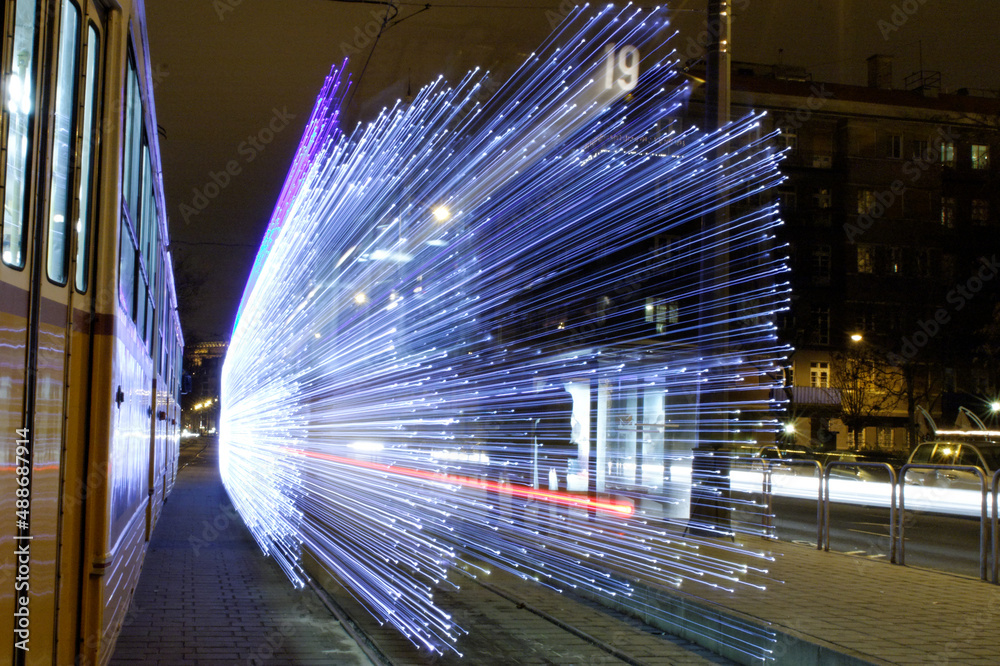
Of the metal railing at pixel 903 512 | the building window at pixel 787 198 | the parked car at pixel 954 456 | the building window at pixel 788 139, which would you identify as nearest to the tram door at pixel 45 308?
the metal railing at pixel 903 512

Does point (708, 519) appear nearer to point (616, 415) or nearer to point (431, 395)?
point (616, 415)

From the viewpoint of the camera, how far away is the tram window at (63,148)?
3.63 m

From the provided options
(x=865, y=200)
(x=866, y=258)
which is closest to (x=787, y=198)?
(x=865, y=200)

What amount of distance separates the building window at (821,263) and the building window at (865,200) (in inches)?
102

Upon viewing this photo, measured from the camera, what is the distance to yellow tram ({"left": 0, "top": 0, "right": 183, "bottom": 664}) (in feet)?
10.5

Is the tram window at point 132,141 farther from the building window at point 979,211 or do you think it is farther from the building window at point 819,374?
the building window at point 979,211

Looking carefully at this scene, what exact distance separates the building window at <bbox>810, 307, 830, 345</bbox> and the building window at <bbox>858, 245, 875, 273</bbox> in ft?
9.03

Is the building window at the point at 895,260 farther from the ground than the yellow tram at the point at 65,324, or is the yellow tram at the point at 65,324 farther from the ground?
the building window at the point at 895,260

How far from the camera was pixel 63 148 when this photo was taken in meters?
3.75

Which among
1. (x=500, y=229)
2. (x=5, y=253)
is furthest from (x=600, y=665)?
(x=500, y=229)

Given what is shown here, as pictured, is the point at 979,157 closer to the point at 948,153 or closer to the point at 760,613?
the point at 948,153

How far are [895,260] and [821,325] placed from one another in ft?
16.5

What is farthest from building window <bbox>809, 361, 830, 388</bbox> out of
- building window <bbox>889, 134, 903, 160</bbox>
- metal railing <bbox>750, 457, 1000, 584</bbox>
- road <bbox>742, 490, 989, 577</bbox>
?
metal railing <bbox>750, 457, 1000, 584</bbox>

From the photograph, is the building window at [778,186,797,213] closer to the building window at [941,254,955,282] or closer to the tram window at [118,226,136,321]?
the building window at [941,254,955,282]
